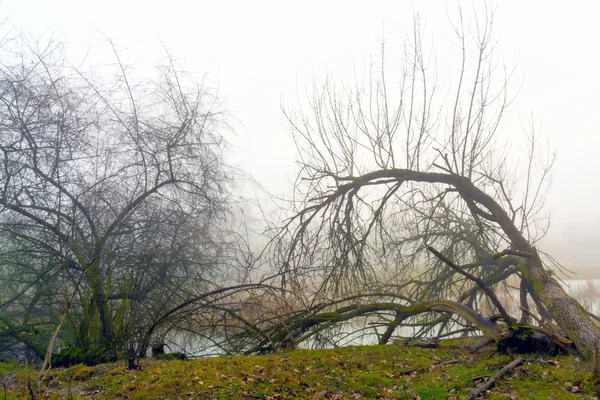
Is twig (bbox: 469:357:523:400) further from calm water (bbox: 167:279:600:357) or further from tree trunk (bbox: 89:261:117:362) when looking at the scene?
tree trunk (bbox: 89:261:117:362)

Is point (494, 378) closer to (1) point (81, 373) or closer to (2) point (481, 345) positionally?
(2) point (481, 345)

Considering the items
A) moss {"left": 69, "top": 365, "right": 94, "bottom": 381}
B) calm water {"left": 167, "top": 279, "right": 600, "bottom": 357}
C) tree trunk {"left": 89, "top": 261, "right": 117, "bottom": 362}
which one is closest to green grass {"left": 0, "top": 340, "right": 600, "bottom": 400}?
moss {"left": 69, "top": 365, "right": 94, "bottom": 381}

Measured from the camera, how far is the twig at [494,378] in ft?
15.4

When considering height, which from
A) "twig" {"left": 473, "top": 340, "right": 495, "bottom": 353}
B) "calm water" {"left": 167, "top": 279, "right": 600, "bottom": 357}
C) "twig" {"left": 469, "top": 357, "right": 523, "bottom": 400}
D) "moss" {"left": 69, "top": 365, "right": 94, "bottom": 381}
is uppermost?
"calm water" {"left": 167, "top": 279, "right": 600, "bottom": 357}

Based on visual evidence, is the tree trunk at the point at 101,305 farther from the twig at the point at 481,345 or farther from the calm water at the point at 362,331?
the twig at the point at 481,345

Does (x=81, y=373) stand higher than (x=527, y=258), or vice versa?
(x=527, y=258)

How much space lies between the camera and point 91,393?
17.0 feet

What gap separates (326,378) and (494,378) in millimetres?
1772

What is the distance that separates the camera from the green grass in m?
4.88

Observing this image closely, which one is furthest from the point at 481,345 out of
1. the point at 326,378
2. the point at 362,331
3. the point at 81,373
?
the point at 81,373

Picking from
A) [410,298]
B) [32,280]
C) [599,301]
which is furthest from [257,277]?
[599,301]

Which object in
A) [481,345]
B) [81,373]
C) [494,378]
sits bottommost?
[494,378]

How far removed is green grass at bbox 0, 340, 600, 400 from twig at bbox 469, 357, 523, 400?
57 millimetres

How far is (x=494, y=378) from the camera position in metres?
5.01
